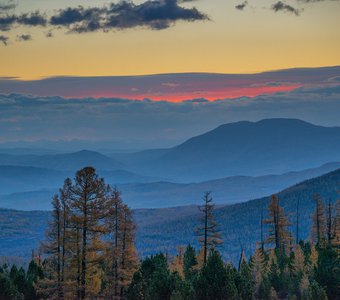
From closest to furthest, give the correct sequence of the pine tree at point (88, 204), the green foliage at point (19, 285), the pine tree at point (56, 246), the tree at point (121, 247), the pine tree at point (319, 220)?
the pine tree at point (88, 204) → the pine tree at point (56, 246) → the green foliage at point (19, 285) → the tree at point (121, 247) → the pine tree at point (319, 220)

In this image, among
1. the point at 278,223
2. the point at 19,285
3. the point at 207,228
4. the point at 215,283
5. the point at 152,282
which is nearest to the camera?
the point at 215,283

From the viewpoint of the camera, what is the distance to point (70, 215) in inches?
1905

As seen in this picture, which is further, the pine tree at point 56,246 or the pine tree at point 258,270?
the pine tree at point 258,270

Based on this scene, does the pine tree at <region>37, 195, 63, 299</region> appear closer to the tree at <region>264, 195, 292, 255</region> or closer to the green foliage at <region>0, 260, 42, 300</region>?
the green foliage at <region>0, 260, 42, 300</region>

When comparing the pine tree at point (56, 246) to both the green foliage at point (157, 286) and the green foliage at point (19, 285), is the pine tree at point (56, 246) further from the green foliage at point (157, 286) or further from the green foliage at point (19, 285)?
the green foliage at point (157, 286)

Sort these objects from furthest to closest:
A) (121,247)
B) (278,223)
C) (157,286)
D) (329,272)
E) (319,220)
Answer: (319,220)
(278,223)
(121,247)
(329,272)
(157,286)

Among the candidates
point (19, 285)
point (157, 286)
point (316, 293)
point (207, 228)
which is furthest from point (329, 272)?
point (19, 285)

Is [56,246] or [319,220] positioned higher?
[319,220]

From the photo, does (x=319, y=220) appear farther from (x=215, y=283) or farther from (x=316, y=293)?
(x=215, y=283)

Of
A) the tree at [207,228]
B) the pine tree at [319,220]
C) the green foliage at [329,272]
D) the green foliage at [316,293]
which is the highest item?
the pine tree at [319,220]

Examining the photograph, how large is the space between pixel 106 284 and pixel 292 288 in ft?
66.9

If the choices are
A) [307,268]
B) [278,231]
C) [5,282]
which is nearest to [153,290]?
[5,282]

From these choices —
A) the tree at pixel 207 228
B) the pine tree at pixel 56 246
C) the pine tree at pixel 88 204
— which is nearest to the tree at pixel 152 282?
the pine tree at pixel 88 204

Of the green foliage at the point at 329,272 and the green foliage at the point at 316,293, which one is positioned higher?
the green foliage at the point at 329,272
